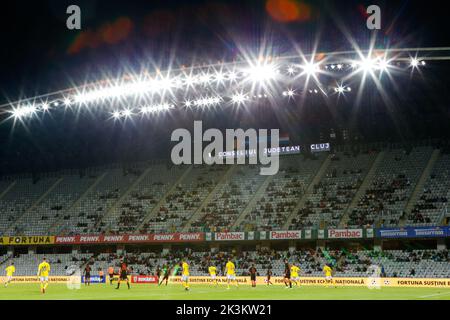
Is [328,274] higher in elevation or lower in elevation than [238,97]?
lower

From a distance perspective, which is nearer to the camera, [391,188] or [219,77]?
[219,77]

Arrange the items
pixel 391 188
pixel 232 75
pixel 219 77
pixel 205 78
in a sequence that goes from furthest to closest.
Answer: pixel 391 188 → pixel 205 78 → pixel 219 77 → pixel 232 75

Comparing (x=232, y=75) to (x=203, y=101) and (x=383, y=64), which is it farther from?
(x=383, y=64)

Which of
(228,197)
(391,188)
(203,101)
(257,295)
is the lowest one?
(257,295)

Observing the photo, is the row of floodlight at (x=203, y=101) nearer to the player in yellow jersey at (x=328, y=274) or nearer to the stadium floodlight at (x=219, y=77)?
→ the stadium floodlight at (x=219, y=77)

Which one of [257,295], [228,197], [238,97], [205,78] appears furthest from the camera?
[228,197]

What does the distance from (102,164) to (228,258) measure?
3194 centimetres

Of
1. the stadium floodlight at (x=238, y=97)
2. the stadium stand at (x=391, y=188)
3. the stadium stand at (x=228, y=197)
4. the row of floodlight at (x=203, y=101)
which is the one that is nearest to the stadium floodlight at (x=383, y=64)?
the row of floodlight at (x=203, y=101)

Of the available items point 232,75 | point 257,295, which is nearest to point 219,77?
point 232,75

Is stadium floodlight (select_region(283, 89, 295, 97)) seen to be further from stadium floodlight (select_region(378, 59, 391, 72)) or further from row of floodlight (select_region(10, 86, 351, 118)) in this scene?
stadium floodlight (select_region(378, 59, 391, 72))

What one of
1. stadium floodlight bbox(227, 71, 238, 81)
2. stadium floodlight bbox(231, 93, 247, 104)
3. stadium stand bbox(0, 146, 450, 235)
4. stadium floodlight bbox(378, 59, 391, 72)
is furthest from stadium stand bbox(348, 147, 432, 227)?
stadium floodlight bbox(227, 71, 238, 81)

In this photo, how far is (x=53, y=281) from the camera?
59.4 m
